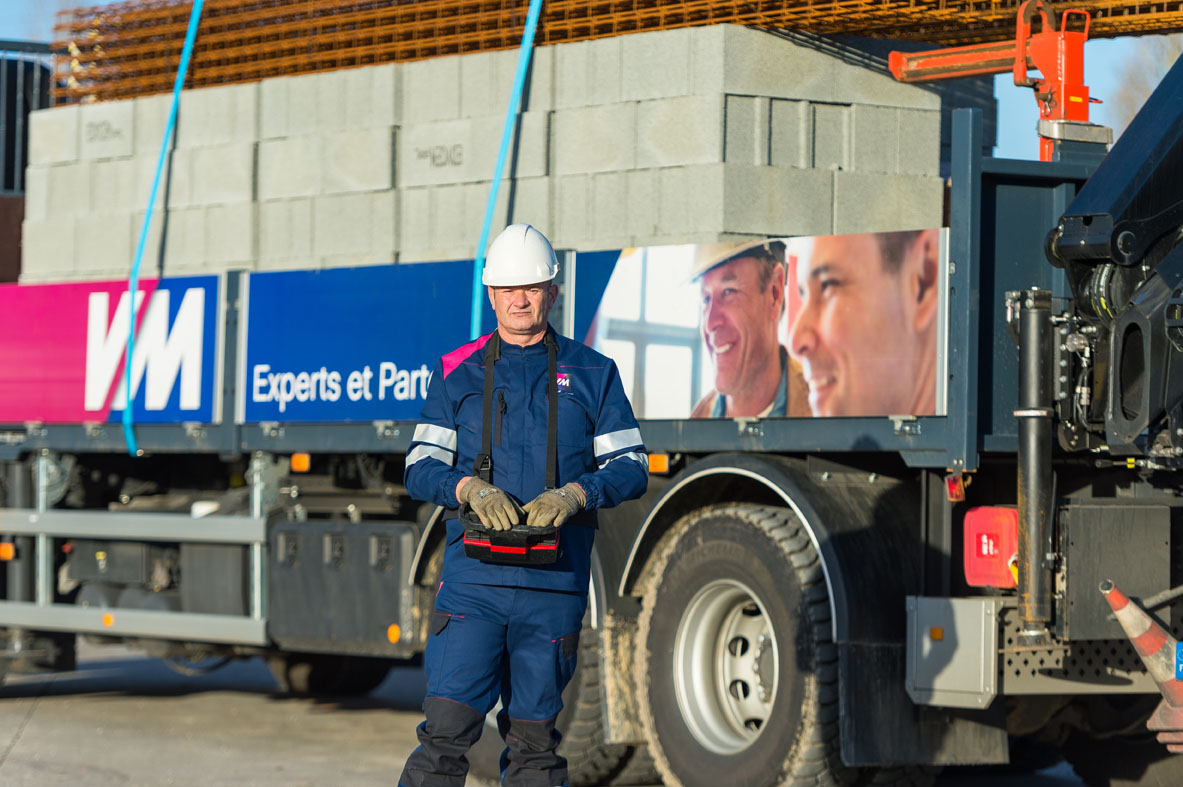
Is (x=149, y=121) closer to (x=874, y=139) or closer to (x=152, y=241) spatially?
(x=152, y=241)

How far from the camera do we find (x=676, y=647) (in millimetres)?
8031

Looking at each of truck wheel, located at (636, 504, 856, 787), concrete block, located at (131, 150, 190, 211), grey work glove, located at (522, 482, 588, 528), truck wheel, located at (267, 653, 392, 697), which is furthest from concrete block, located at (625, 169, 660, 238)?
truck wheel, located at (267, 653, 392, 697)

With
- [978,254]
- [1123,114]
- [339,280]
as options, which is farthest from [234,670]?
[1123,114]

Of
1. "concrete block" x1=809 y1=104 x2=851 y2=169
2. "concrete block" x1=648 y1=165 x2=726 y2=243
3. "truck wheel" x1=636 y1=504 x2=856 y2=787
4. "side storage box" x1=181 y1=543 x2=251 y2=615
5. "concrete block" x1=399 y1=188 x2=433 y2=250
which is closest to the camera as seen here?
"truck wheel" x1=636 y1=504 x2=856 y2=787

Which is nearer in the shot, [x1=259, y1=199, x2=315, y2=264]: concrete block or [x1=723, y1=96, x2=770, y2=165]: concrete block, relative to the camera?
[x1=723, y1=96, x2=770, y2=165]: concrete block

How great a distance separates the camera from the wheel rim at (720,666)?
798 cm

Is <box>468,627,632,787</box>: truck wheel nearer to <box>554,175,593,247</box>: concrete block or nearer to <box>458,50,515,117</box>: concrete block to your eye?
<box>554,175,593,247</box>: concrete block

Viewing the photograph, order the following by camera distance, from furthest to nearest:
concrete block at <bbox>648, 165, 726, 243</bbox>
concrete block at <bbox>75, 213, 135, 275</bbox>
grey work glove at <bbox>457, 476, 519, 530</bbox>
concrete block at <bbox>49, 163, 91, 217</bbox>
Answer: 1. concrete block at <bbox>49, 163, 91, 217</bbox>
2. concrete block at <bbox>75, 213, 135, 275</bbox>
3. concrete block at <bbox>648, 165, 726, 243</bbox>
4. grey work glove at <bbox>457, 476, 519, 530</bbox>

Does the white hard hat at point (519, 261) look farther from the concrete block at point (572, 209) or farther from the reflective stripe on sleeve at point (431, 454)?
the concrete block at point (572, 209)

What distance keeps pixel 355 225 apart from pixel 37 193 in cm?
252

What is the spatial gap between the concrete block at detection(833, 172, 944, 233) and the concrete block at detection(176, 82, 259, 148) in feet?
11.5

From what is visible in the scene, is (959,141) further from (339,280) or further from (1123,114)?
(1123,114)

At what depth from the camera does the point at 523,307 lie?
5.80 metres

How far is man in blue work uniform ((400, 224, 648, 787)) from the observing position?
18.6 ft
